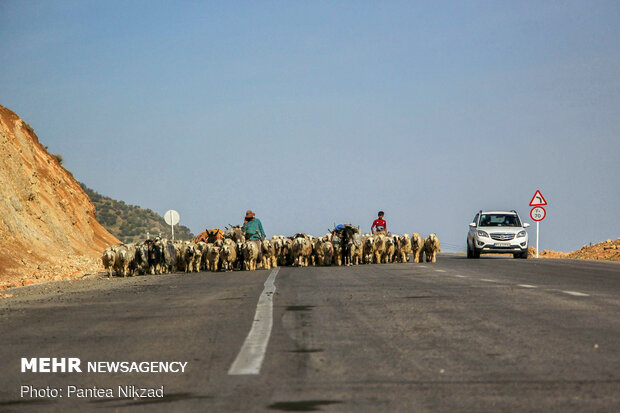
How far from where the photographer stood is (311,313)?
34.7ft

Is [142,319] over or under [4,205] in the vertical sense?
under

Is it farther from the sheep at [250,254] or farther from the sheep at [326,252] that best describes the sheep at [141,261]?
the sheep at [326,252]

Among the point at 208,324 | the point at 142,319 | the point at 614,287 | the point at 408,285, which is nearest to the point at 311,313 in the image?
the point at 208,324

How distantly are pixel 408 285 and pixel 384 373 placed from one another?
1003cm

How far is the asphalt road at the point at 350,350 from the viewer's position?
5.45 meters

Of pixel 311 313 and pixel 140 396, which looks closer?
pixel 140 396

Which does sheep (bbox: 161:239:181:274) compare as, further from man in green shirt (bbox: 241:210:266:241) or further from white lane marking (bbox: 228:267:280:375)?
white lane marking (bbox: 228:267:280:375)

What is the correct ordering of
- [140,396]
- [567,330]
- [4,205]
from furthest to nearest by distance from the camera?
1. [4,205]
2. [567,330]
3. [140,396]

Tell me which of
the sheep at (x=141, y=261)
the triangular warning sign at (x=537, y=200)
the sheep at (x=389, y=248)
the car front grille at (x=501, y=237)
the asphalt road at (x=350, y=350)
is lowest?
the asphalt road at (x=350, y=350)

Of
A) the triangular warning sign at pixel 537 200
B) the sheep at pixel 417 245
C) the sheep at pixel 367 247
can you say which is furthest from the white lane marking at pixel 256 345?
the triangular warning sign at pixel 537 200

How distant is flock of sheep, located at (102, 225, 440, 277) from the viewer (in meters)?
28.4

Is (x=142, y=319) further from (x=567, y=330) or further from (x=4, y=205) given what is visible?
(x=4, y=205)

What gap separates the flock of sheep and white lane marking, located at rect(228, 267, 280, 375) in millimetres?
17065

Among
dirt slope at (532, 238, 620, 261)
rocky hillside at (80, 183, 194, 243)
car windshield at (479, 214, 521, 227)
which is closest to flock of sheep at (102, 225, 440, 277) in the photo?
car windshield at (479, 214, 521, 227)
